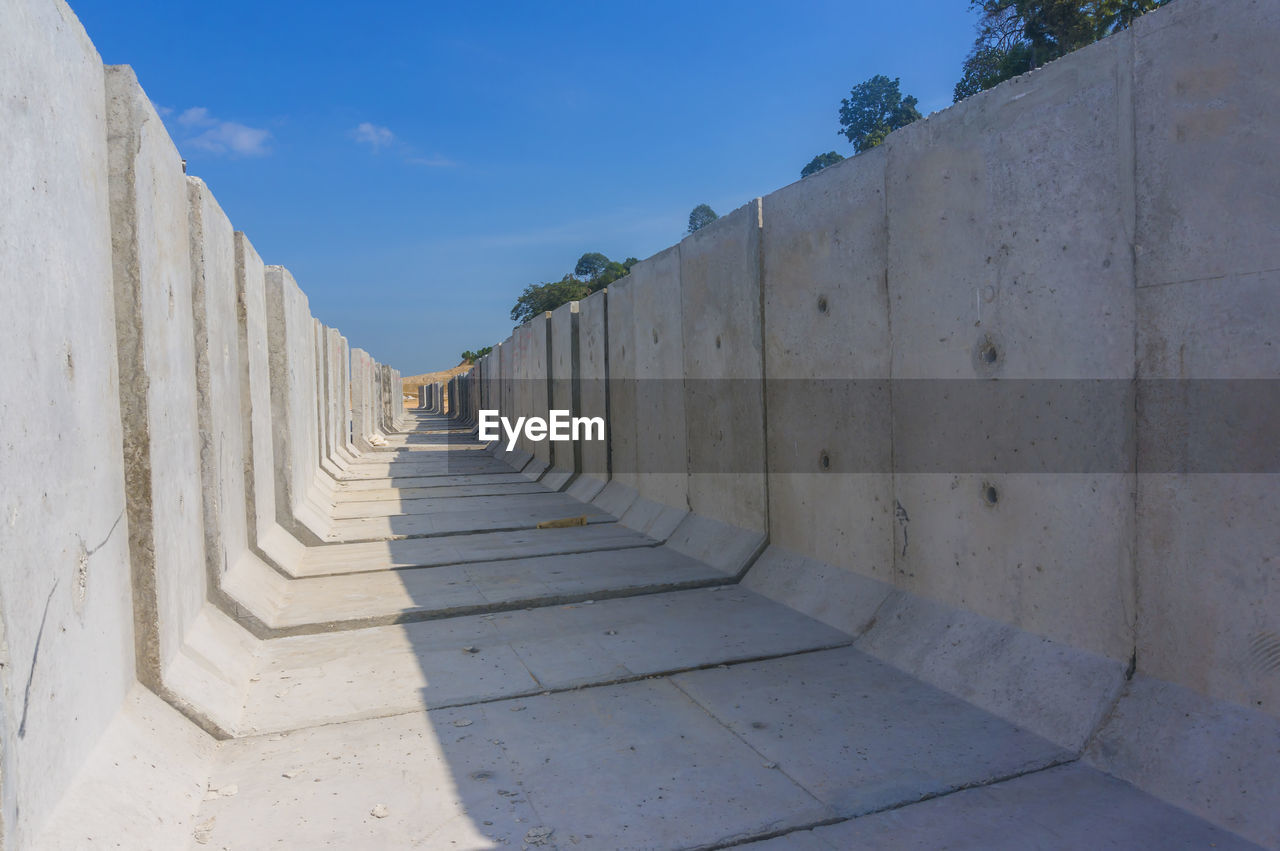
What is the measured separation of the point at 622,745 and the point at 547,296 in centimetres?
6598

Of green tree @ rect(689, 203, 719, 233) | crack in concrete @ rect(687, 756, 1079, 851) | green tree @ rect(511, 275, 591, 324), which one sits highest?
green tree @ rect(689, 203, 719, 233)

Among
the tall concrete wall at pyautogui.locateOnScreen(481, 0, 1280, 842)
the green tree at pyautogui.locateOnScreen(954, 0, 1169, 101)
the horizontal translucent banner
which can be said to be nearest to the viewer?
the tall concrete wall at pyautogui.locateOnScreen(481, 0, 1280, 842)

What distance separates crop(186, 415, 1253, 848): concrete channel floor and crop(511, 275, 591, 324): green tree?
60.1m

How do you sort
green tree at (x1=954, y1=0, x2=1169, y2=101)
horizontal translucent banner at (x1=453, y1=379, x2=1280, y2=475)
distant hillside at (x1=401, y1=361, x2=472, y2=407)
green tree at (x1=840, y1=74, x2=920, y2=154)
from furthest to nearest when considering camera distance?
distant hillside at (x1=401, y1=361, x2=472, y2=407) → green tree at (x1=840, y1=74, x2=920, y2=154) → green tree at (x1=954, y1=0, x2=1169, y2=101) → horizontal translucent banner at (x1=453, y1=379, x2=1280, y2=475)

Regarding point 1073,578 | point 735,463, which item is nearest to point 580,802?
point 1073,578

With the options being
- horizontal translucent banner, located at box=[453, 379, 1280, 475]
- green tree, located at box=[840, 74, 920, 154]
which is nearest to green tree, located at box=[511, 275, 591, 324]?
green tree, located at box=[840, 74, 920, 154]

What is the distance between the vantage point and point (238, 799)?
2898 mm

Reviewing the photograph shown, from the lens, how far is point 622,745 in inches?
129

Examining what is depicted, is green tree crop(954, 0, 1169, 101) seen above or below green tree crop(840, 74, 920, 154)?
below

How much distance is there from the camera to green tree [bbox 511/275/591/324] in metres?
65.8

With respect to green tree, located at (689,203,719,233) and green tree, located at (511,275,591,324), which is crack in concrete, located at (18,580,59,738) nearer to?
green tree, located at (511,275,591,324)

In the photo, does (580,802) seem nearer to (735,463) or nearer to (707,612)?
(707,612)

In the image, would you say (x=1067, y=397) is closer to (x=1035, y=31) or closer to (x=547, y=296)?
(x=1035, y=31)

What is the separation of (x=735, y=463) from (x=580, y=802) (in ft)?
13.1
